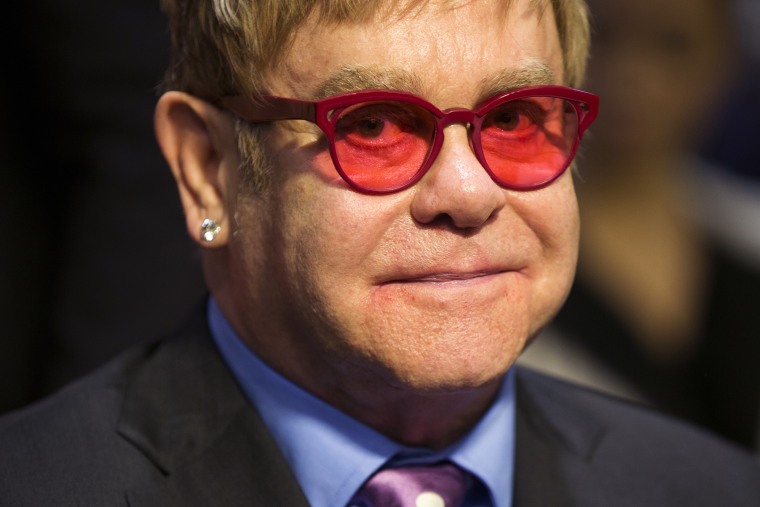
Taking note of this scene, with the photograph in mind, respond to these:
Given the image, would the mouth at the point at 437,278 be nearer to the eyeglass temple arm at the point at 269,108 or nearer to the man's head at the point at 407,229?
the man's head at the point at 407,229

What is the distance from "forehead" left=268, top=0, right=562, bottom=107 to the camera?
7.20 ft

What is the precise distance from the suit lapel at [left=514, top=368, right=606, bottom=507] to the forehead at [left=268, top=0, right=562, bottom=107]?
837 millimetres

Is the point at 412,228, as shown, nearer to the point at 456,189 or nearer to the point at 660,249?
the point at 456,189

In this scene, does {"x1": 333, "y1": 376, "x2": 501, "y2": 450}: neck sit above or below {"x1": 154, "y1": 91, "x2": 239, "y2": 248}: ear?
below

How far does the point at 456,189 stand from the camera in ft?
7.16

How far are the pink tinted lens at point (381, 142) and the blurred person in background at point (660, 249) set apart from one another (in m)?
2.59

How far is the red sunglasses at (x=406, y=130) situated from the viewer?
2199mm

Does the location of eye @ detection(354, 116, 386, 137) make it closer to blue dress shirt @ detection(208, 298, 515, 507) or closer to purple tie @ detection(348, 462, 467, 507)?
blue dress shirt @ detection(208, 298, 515, 507)

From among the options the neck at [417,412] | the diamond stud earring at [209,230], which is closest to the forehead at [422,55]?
the diamond stud earring at [209,230]

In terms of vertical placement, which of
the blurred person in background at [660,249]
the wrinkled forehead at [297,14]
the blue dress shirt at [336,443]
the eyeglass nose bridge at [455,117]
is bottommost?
the blurred person in background at [660,249]

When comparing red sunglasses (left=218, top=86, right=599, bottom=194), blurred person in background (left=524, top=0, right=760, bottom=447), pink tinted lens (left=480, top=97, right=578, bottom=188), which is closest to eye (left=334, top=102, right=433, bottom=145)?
red sunglasses (left=218, top=86, right=599, bottom=194)

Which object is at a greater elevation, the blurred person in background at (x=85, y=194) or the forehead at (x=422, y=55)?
the forehead at (x=422, y=55)

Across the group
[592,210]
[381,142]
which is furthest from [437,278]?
[592,210]

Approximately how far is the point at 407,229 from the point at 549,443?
77 cm
